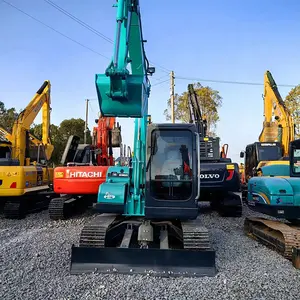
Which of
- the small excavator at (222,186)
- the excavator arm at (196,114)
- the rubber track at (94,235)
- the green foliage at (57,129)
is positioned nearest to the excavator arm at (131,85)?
the rubber track at (94,235)

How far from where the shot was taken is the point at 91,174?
25.6 feet

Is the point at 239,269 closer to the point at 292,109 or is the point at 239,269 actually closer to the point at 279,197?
the point at 279,197

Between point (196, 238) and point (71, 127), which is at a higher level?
point (71, 127)

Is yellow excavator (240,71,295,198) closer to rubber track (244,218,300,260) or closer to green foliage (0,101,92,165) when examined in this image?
rubber track (244,218,300,260)

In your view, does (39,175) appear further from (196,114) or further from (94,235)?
(196,114)

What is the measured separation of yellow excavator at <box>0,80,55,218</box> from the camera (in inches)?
336

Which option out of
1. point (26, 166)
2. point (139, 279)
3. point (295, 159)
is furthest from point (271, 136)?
point (139, 279)

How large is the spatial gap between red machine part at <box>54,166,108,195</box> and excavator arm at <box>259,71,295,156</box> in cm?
881

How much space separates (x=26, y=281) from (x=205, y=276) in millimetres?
2195

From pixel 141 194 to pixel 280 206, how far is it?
2295 millimetres

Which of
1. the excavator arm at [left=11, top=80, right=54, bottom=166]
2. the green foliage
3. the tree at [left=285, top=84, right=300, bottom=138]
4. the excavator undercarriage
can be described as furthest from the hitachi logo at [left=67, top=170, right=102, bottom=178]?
the green foliage

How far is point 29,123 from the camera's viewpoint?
40.2ft

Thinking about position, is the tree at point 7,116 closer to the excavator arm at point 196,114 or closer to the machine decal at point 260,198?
the excavator arm at point 196,114

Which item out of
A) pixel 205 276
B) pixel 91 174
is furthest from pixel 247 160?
pixel 205 276
